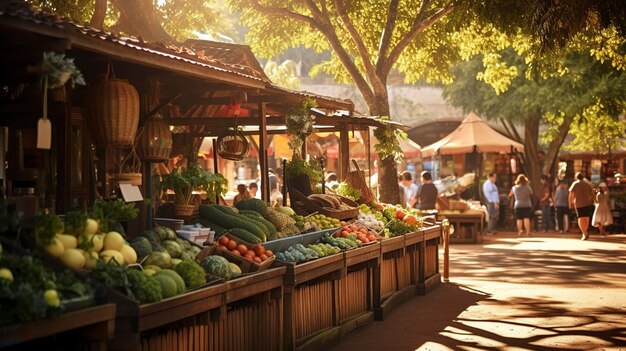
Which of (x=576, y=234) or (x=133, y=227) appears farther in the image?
(x=576, y=234)

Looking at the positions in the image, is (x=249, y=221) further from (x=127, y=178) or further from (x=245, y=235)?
(x=127, y=178)

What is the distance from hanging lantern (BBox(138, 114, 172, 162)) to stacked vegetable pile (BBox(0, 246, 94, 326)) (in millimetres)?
4108

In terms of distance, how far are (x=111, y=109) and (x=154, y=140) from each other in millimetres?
1767

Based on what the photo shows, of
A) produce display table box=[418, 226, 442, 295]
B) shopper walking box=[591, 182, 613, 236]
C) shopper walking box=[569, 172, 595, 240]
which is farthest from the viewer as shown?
shopper walking box=[591, 182, 613, 236]

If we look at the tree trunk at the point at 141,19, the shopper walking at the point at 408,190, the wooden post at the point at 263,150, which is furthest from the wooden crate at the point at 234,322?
the shopper walking at the point at 408,190

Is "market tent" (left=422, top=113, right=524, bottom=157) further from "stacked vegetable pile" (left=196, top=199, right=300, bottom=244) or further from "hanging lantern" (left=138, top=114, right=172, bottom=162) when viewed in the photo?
"hanging lantern" (left=138, top=114, right=172, bottom=162)

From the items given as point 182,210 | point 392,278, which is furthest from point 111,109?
point 392,278

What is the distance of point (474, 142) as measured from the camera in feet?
106

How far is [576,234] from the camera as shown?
103ft

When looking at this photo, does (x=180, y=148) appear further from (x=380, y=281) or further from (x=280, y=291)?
(x=280, y=291)

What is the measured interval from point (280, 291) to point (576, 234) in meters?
24.0

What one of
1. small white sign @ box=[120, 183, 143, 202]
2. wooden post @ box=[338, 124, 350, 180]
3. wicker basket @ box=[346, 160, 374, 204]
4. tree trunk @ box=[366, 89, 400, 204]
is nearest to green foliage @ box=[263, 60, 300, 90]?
tree trunk @ box=[366, 89, 400, 204]

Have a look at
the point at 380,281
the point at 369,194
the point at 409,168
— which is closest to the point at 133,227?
the point at 380,281

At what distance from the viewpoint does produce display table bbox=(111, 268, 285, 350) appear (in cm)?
639
